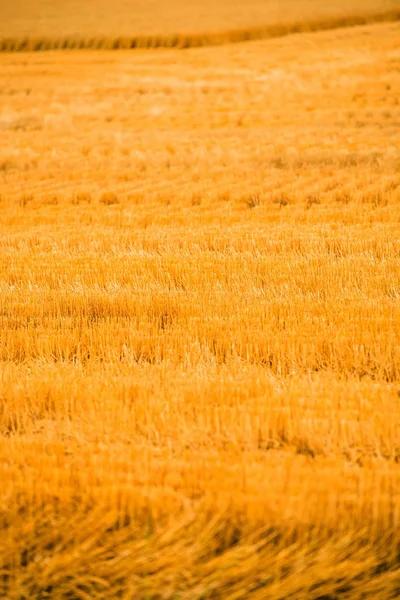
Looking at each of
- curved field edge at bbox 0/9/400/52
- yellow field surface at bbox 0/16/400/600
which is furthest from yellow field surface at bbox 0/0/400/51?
yellow field surface at bbox 0/16/400/600

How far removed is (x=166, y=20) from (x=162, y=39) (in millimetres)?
6033

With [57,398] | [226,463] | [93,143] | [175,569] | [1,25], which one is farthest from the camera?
[1,25]

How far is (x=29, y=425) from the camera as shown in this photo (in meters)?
3.75

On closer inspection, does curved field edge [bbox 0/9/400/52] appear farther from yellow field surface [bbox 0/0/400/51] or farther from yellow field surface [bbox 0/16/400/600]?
yellow field surface [bbox 0/16/400/600]

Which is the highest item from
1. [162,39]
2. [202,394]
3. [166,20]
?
[202,394]

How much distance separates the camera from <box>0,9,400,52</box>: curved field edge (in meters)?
53.1

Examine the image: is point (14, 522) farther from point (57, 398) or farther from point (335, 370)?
point (335, 370)

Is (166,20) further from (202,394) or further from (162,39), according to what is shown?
(202,394)

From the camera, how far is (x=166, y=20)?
193 feet

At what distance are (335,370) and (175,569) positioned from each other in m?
2.09

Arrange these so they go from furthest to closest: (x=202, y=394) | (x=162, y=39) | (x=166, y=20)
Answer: (x=166, y=20) → (x=162, y=39) → (x=202, y=394)

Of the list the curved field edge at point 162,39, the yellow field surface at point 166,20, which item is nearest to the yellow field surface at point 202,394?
the curved field edge at point 162,39

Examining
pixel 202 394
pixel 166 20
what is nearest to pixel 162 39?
pixel 166 20

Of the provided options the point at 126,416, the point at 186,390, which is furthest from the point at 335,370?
the point at 126,416
